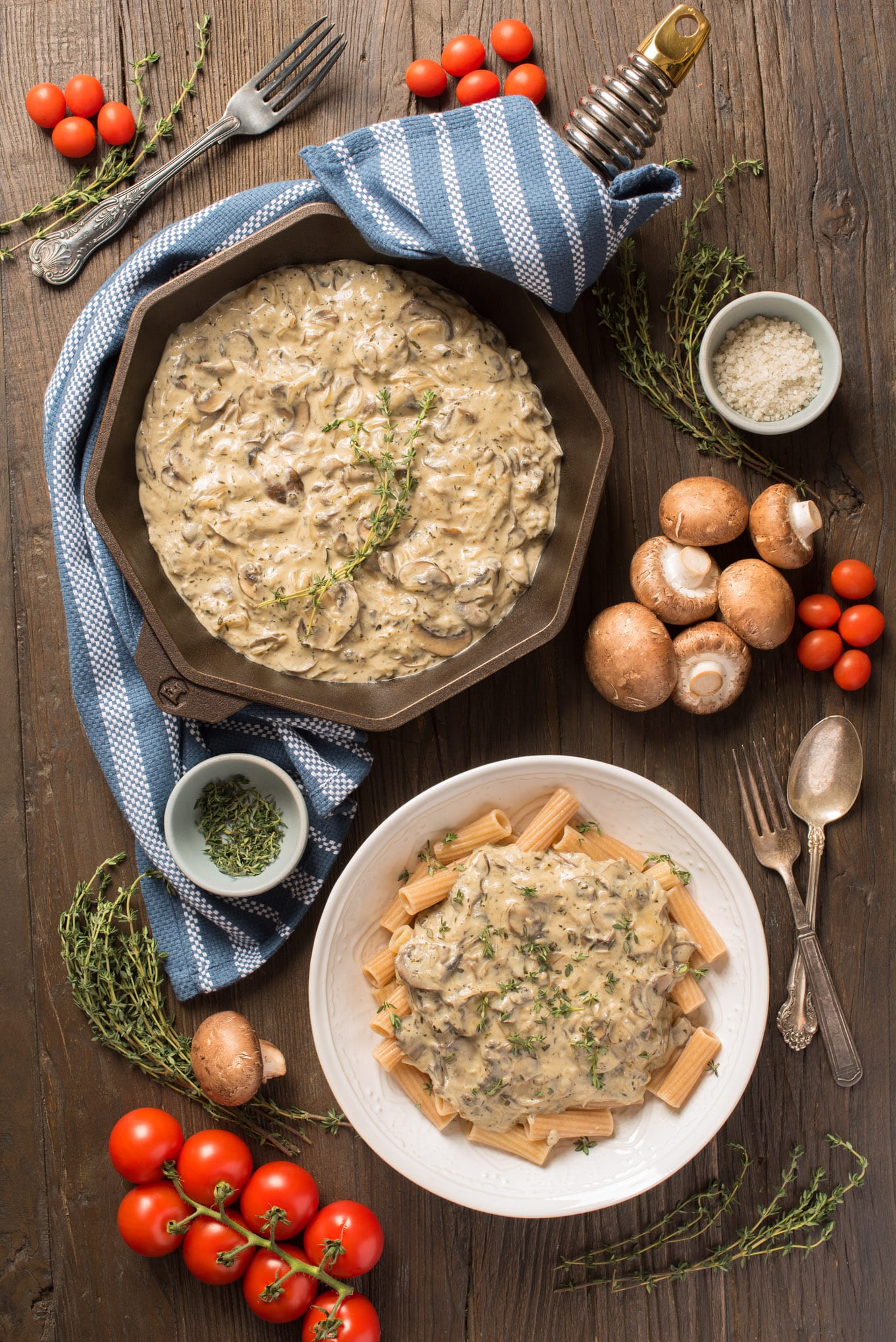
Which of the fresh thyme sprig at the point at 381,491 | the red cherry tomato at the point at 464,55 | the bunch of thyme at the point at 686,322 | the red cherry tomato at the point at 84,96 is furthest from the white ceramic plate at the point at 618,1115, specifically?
the red cherry tomato at the point at 84,96

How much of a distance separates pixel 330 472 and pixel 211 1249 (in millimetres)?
2401

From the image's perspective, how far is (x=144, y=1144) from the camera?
2.88 m

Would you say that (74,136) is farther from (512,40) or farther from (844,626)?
A: (844,626)

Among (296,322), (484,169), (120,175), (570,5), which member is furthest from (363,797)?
(570,5)

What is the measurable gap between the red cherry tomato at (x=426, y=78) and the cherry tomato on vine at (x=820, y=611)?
6.66 ft

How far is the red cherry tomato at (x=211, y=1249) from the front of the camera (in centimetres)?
286

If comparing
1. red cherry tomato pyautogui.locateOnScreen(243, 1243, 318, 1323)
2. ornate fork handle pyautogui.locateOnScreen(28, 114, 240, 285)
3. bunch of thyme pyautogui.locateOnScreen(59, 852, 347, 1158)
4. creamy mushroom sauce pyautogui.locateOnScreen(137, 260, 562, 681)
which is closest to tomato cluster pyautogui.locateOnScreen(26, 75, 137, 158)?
ornate fork handle pyautogui.locateOnScreen(28, 114, 240, 285)

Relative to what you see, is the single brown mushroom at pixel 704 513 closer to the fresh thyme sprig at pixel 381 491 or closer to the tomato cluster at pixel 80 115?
the fresh thyme sprig at pixel 381 491

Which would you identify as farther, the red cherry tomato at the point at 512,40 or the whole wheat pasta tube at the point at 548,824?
the red cherry tomato at the point at 512,40

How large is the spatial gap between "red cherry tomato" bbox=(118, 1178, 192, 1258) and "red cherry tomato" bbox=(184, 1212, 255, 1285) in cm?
6

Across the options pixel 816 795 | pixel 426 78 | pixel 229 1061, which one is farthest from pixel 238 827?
pixel 426 78

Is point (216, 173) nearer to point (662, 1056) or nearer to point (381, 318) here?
point (381, 318)

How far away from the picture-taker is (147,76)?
303 cm

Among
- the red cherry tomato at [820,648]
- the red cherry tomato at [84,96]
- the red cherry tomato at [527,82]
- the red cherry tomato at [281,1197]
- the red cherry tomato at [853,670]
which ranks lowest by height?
the red cherry tomato at [281,1197]
